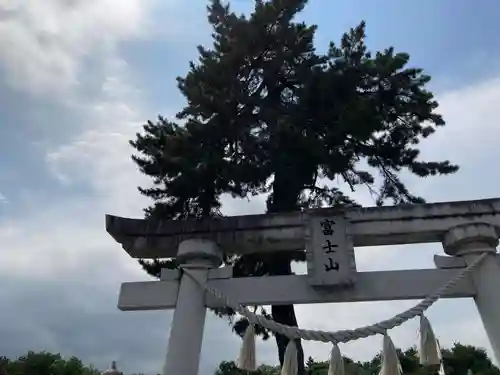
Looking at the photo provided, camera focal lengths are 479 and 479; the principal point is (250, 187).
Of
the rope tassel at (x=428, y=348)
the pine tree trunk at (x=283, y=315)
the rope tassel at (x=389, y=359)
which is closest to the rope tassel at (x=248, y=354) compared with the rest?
the rope tassel at (x=389, y=359)

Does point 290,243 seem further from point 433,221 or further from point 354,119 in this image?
point 354,119

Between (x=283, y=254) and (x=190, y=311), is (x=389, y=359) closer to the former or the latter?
(x=190, y=311)

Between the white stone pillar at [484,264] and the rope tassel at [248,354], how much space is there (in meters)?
2.16

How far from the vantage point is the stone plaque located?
15.2 ft

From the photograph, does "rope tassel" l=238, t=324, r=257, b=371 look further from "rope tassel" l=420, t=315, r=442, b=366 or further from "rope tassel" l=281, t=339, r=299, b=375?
"rope tassel" l=420, t=315, r=442, b=366

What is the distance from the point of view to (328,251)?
481 centimetres

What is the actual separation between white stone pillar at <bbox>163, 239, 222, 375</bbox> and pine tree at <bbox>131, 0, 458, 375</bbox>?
75.1 inches

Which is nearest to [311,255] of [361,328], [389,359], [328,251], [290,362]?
[328,251]

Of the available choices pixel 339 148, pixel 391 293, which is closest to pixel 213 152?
pixel 339 148

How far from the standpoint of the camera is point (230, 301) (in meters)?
4.67

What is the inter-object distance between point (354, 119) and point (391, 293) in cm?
295

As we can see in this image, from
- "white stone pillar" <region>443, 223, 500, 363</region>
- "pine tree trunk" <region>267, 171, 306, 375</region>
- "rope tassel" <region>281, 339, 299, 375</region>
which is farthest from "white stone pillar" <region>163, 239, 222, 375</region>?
"white stone pillar" <region>443, 223, 500, 363</region>

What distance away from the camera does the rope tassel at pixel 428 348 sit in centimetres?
428

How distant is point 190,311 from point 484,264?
9.50 feet
